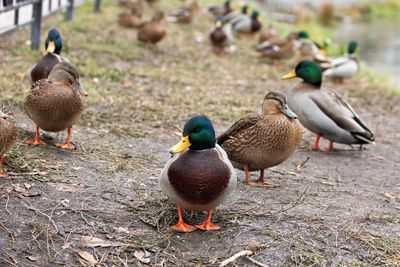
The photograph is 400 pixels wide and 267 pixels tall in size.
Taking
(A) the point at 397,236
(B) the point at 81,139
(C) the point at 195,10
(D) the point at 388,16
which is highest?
(A) the point at 397,236

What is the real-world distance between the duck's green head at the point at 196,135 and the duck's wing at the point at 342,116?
9.41 ft

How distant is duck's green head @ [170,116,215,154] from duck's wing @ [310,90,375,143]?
9.41ft

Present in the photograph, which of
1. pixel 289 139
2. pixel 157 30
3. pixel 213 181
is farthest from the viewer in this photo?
pixel 157 30

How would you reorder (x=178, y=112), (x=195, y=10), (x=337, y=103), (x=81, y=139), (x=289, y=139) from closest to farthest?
1. (x=289, y=139)
2. (x=81, y=139)
3. (x=337, y=103)
4. (x=178, y=112)
5. (x=195, y=10)

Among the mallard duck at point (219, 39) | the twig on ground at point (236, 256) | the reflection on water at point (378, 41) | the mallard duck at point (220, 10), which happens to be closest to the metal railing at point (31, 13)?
the mallard duck at point (219, 39)

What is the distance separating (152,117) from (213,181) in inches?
123

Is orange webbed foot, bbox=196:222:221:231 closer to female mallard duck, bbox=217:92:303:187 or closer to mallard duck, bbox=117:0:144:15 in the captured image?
female mallard duck, bbox=217:92:303:187

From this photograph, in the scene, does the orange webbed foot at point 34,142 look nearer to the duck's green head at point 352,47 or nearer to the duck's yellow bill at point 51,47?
the duck's yellow bill at point 51,47

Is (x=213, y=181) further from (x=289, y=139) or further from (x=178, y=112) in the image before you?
(x=178, y=112)

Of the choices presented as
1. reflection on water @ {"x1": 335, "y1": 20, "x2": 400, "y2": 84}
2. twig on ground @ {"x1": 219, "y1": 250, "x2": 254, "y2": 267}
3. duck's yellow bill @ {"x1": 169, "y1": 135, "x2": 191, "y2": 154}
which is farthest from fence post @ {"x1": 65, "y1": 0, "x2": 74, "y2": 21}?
twig on ground @ {"x1": 219, "y1": 250, "x2": 254, "y2": 267}

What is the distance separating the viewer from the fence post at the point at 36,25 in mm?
9422

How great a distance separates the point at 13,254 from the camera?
11.2 ft

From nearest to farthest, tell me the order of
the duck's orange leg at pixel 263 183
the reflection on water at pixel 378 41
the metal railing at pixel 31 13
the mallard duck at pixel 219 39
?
the duck's orange leg at pixel 263 183, the metal railing at pixel 31 13, the mallard duck at pixel 219 39, the reflection on water at pixel 378 41

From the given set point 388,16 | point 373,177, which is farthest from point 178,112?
point 388,16
